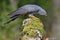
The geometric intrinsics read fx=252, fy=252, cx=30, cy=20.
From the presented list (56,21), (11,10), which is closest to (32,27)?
(11,10)

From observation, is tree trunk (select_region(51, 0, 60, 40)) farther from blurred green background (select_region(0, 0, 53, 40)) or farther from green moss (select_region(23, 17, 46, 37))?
green moss (select_region(23, 17, 46, 37))

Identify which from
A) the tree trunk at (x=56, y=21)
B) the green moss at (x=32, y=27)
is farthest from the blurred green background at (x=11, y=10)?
the green moss at (x=32, y=27)

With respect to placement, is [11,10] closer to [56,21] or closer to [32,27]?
[56,21]

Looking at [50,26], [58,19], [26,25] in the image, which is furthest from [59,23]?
[26,25]

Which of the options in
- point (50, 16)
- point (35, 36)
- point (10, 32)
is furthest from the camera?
point (50, 16)

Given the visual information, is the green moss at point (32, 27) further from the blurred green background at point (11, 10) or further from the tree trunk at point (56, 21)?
the tree trunk at point (56, 21)

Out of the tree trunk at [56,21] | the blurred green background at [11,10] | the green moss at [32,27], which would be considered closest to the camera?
the green moss at [32,27]

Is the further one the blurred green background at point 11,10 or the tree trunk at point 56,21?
the tree trunk at point 56,21

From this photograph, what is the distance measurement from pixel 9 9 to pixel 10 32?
1.52 ft

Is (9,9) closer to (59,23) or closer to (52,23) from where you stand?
(52,23)

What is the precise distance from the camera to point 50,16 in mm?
6066

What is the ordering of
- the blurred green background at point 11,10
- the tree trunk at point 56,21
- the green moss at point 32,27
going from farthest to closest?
the tree trunk at point 56,21, the blurred green background at point 11,10, the green moss at point 32,27

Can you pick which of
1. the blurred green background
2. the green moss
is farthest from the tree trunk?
the green moss

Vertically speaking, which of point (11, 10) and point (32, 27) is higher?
point (11, 10)
